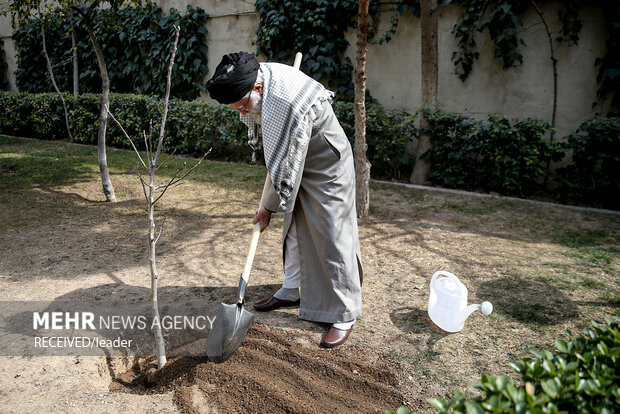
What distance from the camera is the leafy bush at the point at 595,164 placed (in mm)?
5480

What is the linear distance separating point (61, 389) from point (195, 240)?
2.29 m

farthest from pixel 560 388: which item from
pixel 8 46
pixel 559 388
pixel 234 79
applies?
pixel 8 46

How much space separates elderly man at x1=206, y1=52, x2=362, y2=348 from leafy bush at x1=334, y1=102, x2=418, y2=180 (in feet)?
13.6

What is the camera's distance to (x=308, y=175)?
2770 mm

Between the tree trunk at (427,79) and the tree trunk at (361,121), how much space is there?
2140 mm

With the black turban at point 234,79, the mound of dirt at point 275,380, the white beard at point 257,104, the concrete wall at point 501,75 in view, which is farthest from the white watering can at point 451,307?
the concrete wall at point 501,75

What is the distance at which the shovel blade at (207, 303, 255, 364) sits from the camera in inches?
100

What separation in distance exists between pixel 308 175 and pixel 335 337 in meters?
1.00

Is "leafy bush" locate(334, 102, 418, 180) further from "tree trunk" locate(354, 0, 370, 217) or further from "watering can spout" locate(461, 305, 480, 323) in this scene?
"watering can spout" locate(461, 305, 480, 323)

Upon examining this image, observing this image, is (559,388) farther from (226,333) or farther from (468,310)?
(226,333)

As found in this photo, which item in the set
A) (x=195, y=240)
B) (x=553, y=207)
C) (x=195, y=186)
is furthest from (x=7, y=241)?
(x=553, y=207)

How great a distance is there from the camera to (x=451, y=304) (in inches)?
113

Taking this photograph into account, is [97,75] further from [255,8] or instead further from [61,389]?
[61,389]

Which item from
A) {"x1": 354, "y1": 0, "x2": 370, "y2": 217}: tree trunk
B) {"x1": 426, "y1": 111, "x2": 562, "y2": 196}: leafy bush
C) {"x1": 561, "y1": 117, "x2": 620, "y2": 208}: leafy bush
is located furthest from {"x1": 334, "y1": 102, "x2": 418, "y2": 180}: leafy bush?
{"x1": 561, "y1": 117, "x2": 620, "y2": 208}: leafy bush
